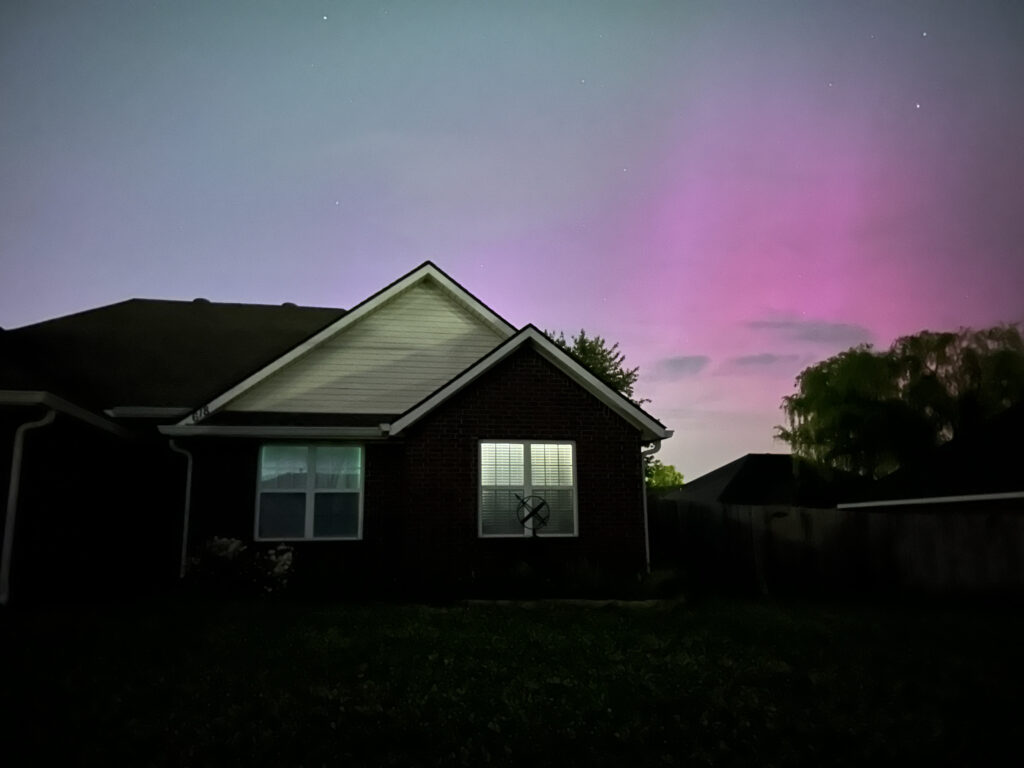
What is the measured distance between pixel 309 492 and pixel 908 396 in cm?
2349

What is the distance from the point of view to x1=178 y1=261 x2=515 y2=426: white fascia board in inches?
543

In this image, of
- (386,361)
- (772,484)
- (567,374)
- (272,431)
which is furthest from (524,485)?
(772,484)

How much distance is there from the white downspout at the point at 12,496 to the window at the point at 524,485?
623cm

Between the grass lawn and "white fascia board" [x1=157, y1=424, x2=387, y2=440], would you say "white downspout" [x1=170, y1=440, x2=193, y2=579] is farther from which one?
the grass lawn

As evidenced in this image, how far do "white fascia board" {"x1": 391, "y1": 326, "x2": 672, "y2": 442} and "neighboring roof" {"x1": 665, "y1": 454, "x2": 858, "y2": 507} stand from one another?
17136 mm

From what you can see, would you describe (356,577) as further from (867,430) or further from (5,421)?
(867,430)

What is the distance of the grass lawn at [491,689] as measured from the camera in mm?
5574

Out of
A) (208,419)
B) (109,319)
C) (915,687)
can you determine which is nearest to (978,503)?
(915,687)

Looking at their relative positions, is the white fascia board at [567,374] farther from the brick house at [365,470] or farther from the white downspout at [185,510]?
the white downspout at [185,510]

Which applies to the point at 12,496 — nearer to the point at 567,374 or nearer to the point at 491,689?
the point at 491,689

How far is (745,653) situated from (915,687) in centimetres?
167

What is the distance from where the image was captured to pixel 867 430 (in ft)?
95.2

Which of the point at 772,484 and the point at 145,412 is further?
the point at 772,484

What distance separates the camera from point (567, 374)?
13.7 m
